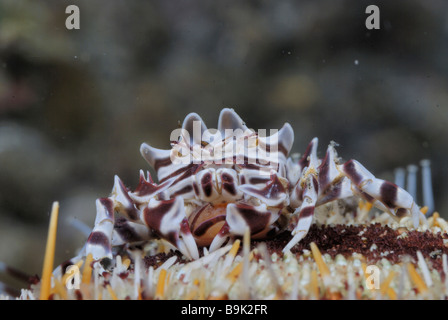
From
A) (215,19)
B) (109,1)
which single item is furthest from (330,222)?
(109,1)

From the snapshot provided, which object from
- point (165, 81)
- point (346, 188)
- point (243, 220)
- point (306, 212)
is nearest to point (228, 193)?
point (243, 220)

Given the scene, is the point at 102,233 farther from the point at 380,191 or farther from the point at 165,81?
the point at 165,81

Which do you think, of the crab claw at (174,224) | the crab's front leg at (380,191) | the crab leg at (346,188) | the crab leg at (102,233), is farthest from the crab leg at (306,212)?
the crab leg at (102,233)

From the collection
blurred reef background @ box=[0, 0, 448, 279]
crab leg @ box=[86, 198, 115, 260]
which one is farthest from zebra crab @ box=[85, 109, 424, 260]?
blurred reef background @ box=[0, 0, 448, 279]

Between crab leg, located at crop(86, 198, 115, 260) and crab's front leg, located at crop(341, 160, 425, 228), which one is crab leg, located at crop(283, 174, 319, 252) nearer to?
crab's front leg, located at crop(341, 160, 425, 228)

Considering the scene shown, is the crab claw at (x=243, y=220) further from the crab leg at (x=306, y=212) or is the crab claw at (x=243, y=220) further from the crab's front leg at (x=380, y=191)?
the crab's front leg at (x=380, y=191)
